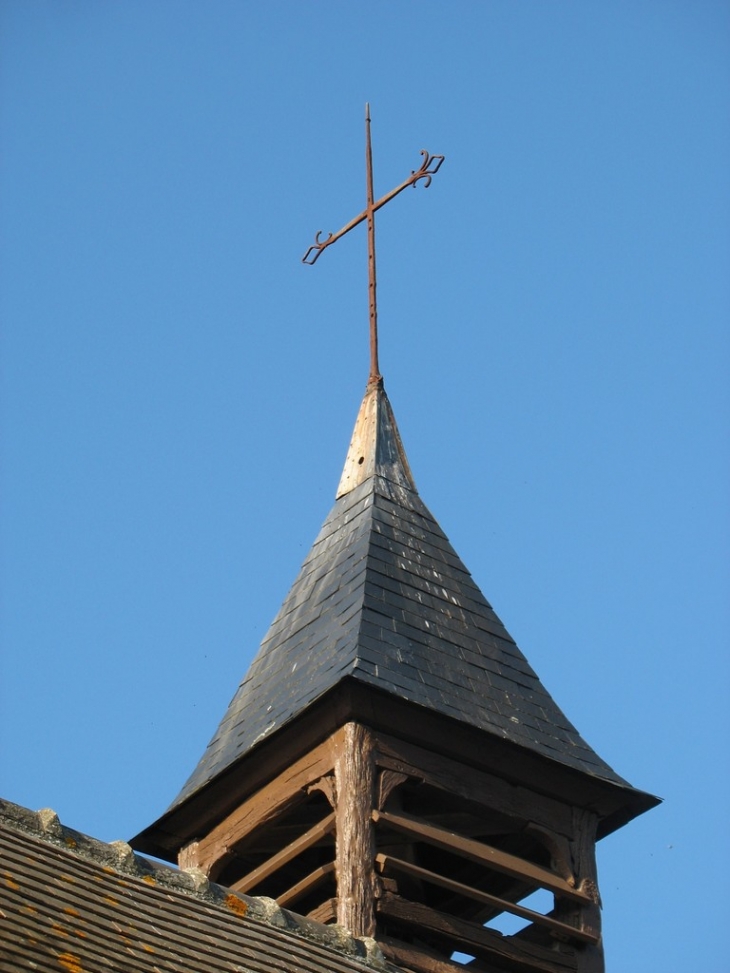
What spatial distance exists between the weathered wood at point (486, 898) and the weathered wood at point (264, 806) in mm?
747

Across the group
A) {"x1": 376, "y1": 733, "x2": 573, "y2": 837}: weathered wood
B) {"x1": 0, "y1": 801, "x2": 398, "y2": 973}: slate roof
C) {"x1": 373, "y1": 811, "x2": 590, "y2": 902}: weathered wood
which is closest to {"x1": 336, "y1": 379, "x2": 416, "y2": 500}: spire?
{"x1": 376, "y1": 733, "x2": 573, "y2": 837}: weathered wood

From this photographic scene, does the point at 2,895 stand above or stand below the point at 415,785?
below

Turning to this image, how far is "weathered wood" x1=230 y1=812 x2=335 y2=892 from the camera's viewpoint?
1367 centimetres

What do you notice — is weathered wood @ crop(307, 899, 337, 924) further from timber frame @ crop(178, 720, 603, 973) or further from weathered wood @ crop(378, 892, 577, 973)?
weathered wood @ crop(378, 892, 577, 973)

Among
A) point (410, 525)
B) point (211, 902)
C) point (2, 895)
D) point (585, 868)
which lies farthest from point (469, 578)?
point (2, 895)

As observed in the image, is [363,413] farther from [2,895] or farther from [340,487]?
[2,895]

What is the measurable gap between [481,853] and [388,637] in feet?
5.39

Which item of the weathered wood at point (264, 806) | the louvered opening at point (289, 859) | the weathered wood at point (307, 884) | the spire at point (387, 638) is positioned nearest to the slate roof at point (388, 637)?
the spire at point (387, 638)

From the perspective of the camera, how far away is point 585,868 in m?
14.4

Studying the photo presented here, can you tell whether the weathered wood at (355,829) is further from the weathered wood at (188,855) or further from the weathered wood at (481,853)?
the weathered wood at (188,855)

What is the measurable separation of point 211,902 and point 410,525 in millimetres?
5386

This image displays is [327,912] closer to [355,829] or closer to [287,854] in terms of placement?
[355,829]

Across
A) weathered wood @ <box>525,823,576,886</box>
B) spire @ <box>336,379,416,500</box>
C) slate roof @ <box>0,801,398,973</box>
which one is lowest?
slate roof @ <box>0,801,398,973</box>

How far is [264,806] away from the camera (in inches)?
561
